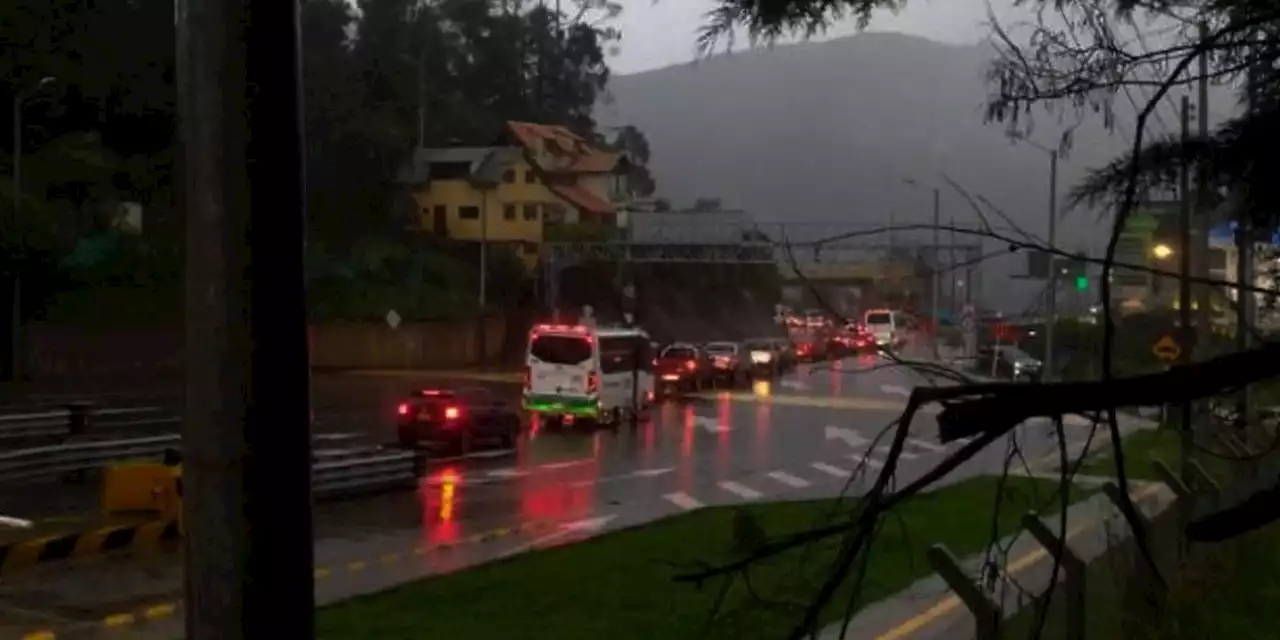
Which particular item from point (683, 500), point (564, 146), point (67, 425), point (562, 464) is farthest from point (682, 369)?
point (683, 500)

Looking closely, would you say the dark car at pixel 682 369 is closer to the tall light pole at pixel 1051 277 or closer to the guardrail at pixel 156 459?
the guardrail at pixel 156 459

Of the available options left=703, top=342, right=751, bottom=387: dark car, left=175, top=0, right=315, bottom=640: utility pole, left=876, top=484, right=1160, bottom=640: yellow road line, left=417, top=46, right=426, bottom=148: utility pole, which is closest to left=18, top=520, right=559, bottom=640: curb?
left=876, top=484, right=1160, bottom=640: yellow road line

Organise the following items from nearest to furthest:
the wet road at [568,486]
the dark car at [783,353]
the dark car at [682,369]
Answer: the wet road at [568,486] → the dark car at [682,369] → the dark car at [783,353]

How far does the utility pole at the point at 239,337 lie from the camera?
10.9ft

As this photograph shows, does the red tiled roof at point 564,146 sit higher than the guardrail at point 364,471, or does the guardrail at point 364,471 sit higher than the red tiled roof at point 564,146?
the red tiled roof at point 564,146

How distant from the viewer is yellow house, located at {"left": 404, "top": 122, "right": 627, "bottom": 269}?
211 ft

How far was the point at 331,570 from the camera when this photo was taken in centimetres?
1619

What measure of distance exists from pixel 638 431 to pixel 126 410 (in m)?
11.4

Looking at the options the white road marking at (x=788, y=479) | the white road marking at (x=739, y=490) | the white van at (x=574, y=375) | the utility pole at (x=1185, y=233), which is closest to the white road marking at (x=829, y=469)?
the white road marking at (x=788, y=479)

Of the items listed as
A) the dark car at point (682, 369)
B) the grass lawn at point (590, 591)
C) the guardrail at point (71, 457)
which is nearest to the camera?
the grass lawn at point (590, 591)

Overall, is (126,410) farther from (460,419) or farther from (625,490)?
(625,490)

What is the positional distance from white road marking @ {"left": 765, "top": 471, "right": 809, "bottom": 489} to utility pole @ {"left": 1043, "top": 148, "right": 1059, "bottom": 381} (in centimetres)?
2074

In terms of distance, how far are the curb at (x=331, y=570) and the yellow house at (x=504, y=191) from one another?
1725 inches

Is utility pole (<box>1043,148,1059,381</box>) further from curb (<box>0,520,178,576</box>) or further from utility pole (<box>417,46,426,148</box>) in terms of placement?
utility pole (<box>417,46,426,148</box>)
